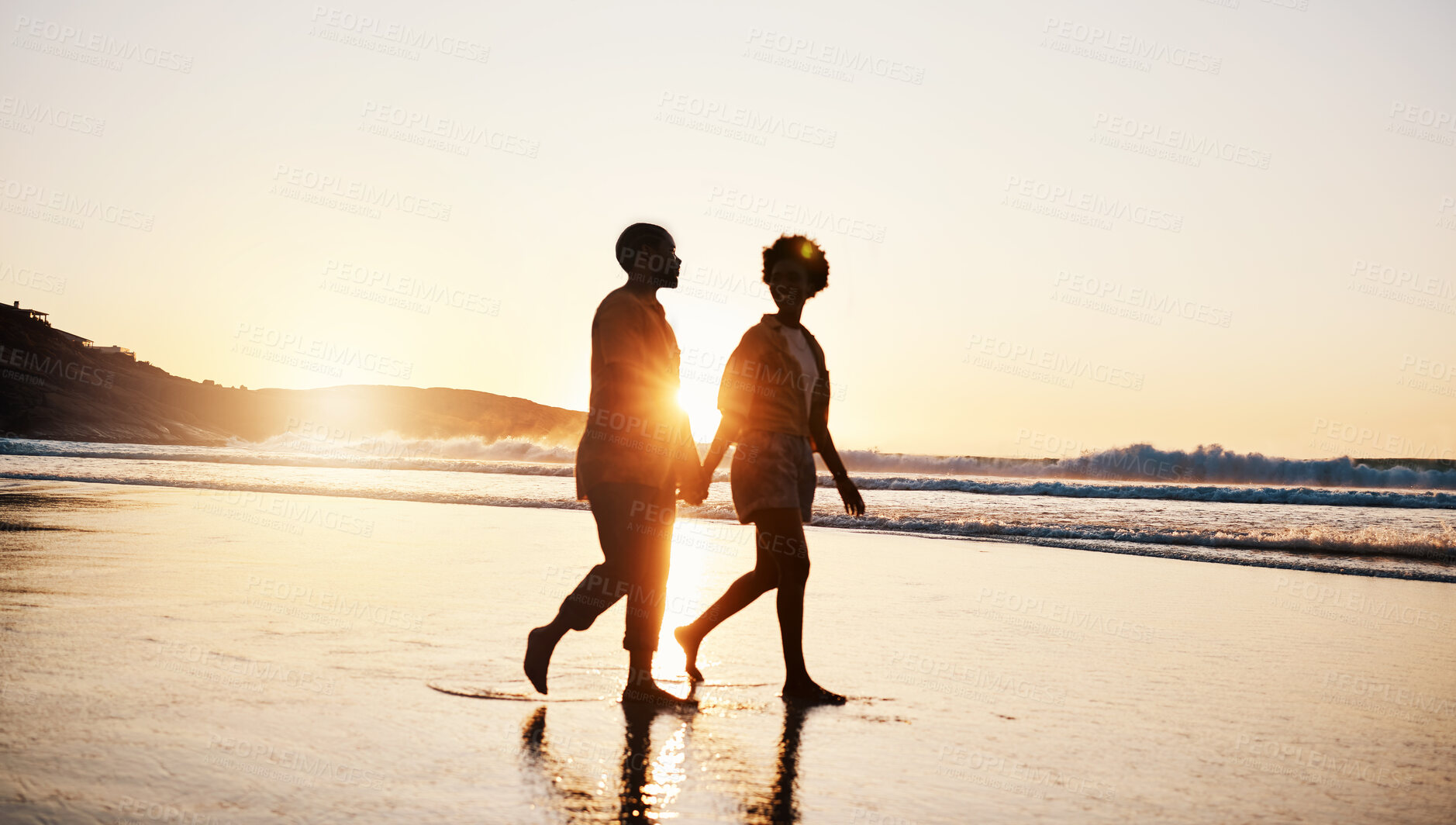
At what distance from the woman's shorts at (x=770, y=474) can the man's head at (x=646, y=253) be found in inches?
31.2

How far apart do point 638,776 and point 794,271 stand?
7.76ft

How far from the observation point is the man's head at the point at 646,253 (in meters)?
4.06

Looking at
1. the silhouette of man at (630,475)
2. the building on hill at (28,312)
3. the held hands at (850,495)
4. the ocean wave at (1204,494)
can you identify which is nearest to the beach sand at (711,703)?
the silhouette of man at (630,475)

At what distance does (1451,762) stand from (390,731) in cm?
360

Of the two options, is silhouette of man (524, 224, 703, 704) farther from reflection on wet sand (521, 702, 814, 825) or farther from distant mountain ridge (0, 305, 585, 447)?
distant mountain ridge (0, 305, 585, 447)

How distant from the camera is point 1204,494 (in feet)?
72.0

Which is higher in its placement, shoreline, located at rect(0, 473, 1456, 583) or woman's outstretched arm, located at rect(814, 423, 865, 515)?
woman's outstretched arm, located at rect(814, 423, 865, 515)

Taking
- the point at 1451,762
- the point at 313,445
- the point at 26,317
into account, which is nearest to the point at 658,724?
the point at 1451,762

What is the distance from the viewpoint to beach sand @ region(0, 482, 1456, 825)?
2.74m

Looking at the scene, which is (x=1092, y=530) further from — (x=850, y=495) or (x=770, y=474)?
(x=770, y=474)

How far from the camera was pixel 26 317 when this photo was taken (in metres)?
117

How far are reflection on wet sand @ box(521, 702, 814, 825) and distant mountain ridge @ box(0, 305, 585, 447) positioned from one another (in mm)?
45245

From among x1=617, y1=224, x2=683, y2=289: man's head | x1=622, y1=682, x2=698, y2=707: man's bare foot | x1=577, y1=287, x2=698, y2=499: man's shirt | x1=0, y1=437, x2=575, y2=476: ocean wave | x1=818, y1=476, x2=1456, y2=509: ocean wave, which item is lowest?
x1=0, y1=437, x2=575, y2=476: ocean wave

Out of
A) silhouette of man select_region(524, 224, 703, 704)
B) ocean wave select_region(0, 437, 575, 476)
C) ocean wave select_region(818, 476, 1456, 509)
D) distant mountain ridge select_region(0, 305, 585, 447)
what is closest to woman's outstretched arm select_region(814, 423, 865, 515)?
silhouette of man select_region(524, 224, 703, 704)
